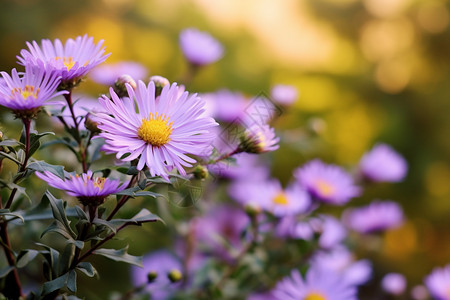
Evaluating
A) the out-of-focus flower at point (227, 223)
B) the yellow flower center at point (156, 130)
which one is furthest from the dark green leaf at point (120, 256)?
the out-of-focus flower at point (227, 223)

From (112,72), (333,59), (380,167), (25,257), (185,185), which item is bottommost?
(25,257)

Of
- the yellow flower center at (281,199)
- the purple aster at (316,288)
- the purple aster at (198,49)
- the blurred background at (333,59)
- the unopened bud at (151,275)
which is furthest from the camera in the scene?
the blurred background at (333,59)

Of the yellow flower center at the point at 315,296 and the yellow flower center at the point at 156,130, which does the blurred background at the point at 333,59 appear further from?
the yellow flower center at the point at 156,130

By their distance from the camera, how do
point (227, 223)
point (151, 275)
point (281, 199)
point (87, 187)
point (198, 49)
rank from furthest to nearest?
point (227, 223) < point (198, 49) < point (281, 199) < point (151, 275) < point (87, 187)

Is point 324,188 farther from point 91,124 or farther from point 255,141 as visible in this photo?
point 91,124

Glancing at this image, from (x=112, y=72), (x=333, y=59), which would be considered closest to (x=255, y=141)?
(x=112, y=72)

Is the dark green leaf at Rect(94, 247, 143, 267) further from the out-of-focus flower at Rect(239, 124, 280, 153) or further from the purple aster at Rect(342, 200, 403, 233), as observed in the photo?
the purple aster at Rect(342, 200, 403, 233)

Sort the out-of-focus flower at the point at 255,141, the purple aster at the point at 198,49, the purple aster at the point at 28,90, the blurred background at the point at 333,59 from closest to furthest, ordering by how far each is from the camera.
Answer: the purple aster at the point at 28,90 < the out-of-focus flower at the point at 255,141 < the purple aster at the point at 198,49 < the blurred background at the point at 333,59
